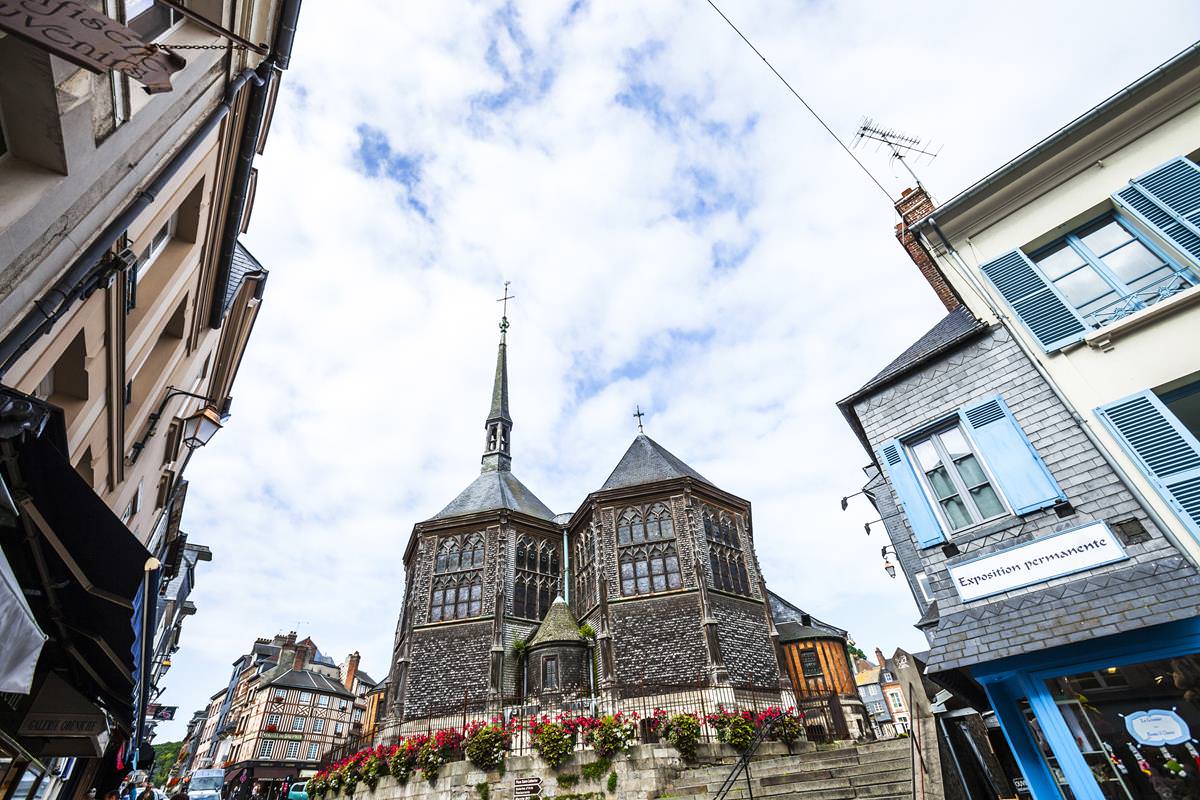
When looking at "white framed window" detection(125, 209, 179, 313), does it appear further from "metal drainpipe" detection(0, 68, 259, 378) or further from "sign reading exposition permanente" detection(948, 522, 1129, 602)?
"sign reading exposition permanente" detection(948, 522, 1129, 602)

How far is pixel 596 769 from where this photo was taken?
1243 centimetres

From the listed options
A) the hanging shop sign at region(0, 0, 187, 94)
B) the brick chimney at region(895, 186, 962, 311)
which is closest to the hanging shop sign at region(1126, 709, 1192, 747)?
the brick chimney at region(895, 186, 962, 311)

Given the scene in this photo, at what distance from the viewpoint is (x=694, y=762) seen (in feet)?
41.7

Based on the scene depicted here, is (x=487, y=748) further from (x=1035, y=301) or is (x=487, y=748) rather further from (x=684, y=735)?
(x=1035, y=301)

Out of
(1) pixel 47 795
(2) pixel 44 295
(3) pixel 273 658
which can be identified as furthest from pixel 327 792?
(3) pixel 273 658

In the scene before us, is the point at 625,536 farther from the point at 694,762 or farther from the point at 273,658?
the point at 273,658

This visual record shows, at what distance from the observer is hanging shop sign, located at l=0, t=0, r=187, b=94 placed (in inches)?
91.5

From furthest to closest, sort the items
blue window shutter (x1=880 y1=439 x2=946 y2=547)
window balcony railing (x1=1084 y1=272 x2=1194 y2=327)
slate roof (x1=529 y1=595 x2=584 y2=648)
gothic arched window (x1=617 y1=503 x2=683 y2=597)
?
gothic arched window (x1=617 y1=503 x2=683 y2=597)
slate roof (x1=529 y1=595 x2=584 y2=648)
blue window shutter (x1=880 y1=439 x2=946 y2=547)
window balcony railing (x1=1084 y1=272 x2=1194 y2=327)

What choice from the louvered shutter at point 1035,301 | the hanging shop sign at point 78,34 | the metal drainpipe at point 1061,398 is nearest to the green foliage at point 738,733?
the metal drainpipe at point 1061,398

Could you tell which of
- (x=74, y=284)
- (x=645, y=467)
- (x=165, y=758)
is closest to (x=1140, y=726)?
(x=74, y=284)

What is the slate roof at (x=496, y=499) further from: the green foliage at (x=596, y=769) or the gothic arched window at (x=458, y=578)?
the green foliage at (x=596, y=769)

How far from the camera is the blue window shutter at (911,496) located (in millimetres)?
7125

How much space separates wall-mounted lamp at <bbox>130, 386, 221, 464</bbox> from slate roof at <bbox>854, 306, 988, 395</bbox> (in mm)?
9679

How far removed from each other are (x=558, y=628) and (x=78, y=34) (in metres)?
19.4
